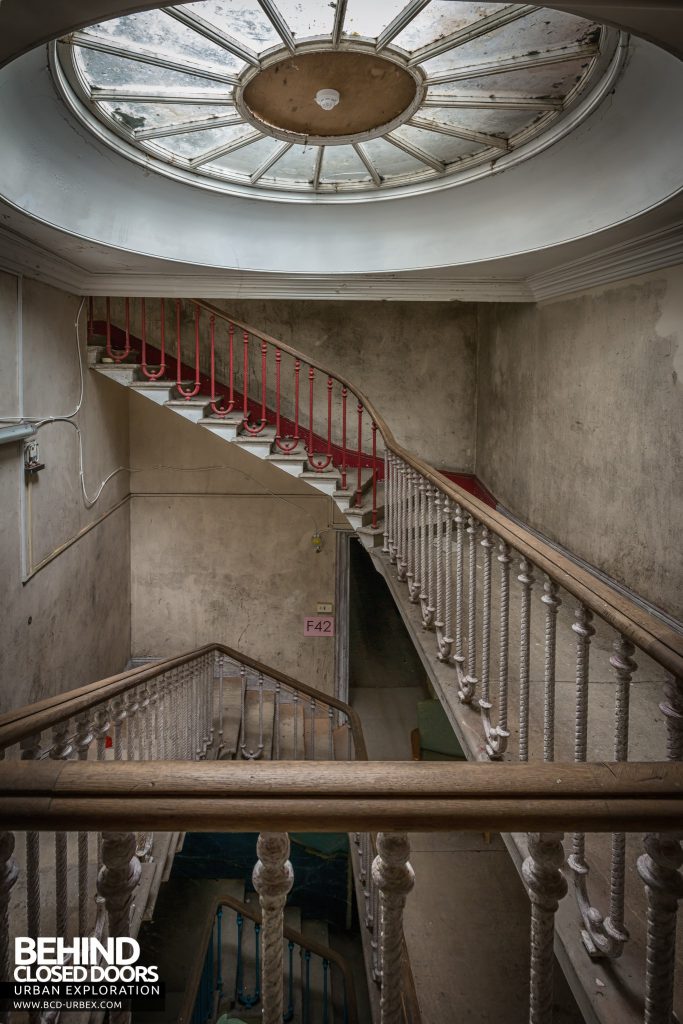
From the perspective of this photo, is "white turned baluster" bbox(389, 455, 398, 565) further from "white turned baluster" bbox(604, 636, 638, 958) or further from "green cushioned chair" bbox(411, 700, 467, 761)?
"white turned baluster" bbox(604, 636, 638, 958)

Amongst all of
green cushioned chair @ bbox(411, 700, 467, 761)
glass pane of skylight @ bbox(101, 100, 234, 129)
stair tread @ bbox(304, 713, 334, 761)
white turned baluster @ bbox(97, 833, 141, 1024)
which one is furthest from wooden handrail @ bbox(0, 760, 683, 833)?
green cushioned chair @ bbox(411, 700, 467, 761)

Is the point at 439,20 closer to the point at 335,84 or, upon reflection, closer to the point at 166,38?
the point at 335,84

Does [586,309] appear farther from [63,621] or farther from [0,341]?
[63,621]

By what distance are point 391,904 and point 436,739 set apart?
5.97 meters

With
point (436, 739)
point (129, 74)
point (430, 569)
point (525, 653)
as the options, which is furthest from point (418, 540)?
point (436, 739)

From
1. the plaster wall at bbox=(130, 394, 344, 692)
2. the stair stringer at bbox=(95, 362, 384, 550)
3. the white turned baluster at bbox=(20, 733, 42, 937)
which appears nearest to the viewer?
the white turned baluster at bbox=(20, 733, 42, 937)

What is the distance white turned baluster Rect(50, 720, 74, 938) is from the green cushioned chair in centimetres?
Result: 506

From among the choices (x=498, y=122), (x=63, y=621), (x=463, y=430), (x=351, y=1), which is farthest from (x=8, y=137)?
(x=463, y=430)

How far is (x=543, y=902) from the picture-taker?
3.27ft

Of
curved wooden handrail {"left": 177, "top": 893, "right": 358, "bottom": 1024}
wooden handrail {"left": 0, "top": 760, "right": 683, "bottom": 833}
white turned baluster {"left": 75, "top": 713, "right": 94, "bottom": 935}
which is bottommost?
curved wooden handrail {"left": 177, "top": 893, "right": 358, "bottom": 1024}

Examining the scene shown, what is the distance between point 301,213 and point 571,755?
4.45 meters

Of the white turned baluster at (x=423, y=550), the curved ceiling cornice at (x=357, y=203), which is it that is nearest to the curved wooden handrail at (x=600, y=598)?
the white turned baluster at (x=423, y=550)

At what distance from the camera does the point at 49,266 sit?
187 inches

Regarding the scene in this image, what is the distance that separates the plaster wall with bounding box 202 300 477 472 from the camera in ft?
24.1
